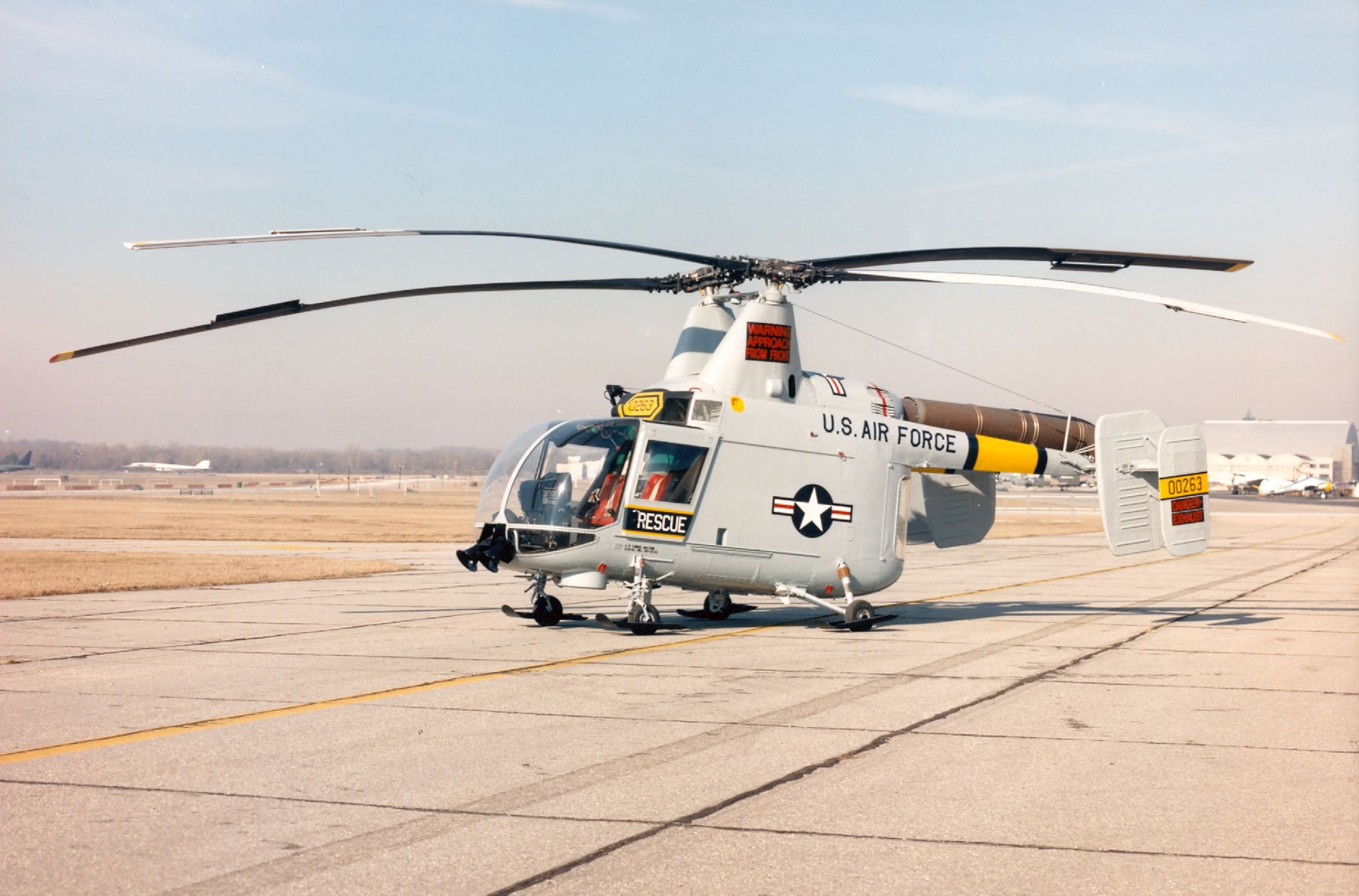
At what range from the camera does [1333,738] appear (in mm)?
8500

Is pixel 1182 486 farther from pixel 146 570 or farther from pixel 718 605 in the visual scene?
pixel 146 570

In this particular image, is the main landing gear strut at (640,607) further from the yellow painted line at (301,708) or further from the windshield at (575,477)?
the windshield at (575,477)

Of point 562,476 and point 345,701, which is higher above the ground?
point 562,476

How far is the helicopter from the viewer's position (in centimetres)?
1371

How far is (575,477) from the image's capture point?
46.0ft

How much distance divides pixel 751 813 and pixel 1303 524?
64.9 m

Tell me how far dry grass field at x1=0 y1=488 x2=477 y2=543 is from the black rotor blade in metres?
29.1

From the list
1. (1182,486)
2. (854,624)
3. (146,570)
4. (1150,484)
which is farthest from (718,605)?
(146,570)

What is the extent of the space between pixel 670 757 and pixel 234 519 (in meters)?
49.2

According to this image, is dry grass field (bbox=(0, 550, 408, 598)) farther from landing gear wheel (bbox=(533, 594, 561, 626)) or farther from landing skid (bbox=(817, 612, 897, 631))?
landing skid (bbox=(817, 612, 897, 631))

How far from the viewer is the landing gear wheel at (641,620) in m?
13.9

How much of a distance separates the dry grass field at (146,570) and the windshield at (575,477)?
9.88m

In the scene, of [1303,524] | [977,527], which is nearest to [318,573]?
[977,527]

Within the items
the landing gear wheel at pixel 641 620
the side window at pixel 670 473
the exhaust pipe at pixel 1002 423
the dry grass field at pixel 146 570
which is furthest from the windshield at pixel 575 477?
the dry grass field at pixel 146 570
